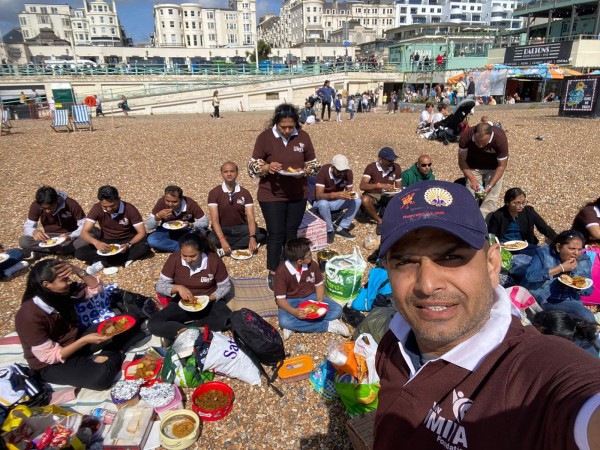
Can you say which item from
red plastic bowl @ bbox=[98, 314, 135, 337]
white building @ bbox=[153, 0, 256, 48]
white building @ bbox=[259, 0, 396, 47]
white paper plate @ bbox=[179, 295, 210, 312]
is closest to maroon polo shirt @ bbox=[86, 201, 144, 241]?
red plastic bowl @ bbox=[98, 314, 135, 337]

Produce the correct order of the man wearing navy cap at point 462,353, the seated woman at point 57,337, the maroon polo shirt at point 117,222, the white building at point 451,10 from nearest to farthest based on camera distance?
the man wearing navy cap at point 462,353
the seated woman at point 57,337
the maroon polo shirt at point 117,222
the white building at point 451,10

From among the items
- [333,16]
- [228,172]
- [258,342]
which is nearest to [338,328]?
[258,342]

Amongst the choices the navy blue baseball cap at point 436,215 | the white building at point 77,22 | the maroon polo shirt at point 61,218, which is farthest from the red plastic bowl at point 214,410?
the white building at point 77,22

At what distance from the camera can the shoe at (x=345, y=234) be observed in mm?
7187

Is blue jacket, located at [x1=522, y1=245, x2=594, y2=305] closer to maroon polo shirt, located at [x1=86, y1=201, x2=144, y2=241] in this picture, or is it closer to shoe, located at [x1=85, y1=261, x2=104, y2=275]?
maroon polo shirt, located at [x1=86, y1=201, x2=144, y2=241]

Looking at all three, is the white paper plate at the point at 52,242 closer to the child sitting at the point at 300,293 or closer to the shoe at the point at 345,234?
the child sitting at the point at 300,293

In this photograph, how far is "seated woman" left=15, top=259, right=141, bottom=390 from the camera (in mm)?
3461

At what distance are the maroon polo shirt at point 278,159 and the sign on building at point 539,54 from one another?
128 ft

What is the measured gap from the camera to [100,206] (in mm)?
6137

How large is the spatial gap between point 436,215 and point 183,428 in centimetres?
297

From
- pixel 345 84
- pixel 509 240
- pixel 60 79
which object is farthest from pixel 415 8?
pixel 509 240

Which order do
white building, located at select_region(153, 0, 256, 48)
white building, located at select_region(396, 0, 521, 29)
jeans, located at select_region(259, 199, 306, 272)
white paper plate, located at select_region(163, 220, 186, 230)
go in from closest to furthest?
jeans, located at select_region(259, 199, 306, 272) < white paper plate, located at select_region(163, 220, 186, 230) < white building, located at select_region(153, 0, 256, 48) < white building, located at select_region(396, 0, 521, 29)

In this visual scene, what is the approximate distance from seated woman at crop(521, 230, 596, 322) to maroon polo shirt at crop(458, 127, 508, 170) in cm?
249

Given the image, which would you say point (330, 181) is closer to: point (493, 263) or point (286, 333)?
point (286, 333)
